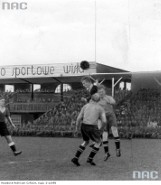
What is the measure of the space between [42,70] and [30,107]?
A: 267 centimetres

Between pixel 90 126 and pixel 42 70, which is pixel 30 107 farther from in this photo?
pixel 90 126

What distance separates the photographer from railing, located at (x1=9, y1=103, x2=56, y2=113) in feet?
97.1

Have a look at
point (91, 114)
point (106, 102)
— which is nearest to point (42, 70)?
point (106, 102)

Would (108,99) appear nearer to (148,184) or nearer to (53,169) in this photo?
(53,169)

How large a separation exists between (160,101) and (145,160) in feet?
46.5

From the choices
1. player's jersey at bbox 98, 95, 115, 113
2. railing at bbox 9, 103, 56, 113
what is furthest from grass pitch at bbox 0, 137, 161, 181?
railing at bbox 9, 103, 56, 113

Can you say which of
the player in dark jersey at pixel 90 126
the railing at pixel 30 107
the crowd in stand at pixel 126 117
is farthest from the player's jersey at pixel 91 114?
the railing at pixel 30 107

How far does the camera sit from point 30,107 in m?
30.0

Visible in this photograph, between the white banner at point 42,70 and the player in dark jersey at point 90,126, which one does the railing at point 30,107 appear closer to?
the white banner at point 42,70

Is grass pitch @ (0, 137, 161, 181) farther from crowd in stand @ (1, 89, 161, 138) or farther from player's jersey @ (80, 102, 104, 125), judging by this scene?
crowd in stand @ (1, 89, 161, 138)

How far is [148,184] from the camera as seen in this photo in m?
6.36

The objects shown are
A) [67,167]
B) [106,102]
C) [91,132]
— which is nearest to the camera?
[67,167]

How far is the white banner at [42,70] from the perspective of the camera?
28.6 m

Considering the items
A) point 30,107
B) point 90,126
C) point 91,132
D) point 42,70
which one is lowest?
point 30,107
